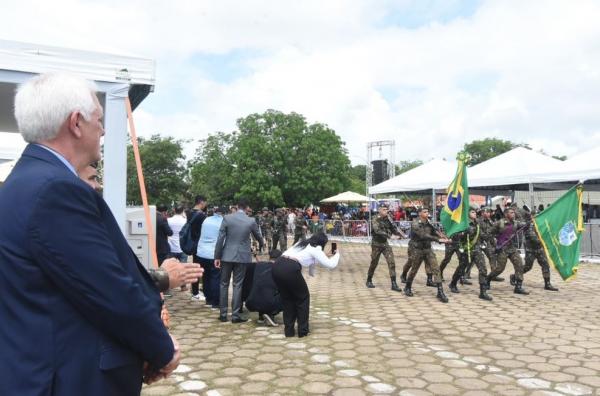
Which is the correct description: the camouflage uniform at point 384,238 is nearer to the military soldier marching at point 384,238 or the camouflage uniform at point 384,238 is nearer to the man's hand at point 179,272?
the military soldier marching at point 384,238

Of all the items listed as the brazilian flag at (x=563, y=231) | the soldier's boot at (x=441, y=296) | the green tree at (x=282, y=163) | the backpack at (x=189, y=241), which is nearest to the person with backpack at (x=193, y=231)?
the backpack at (x=189, y=241)

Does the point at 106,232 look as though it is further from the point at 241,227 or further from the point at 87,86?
the point at 241,227

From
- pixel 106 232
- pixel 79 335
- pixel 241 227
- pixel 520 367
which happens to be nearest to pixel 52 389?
pixel 79 335

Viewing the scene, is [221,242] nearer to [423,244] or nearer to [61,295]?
[423,244]

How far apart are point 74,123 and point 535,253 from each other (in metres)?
9.82

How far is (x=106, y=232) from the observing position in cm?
143

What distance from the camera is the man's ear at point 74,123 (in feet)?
4.95

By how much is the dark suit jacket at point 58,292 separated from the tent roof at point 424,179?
17772 mm

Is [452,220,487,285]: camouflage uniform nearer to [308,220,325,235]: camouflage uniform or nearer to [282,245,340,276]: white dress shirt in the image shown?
[282,245,340,276]: white dress shirt

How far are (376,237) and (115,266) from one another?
8606mm

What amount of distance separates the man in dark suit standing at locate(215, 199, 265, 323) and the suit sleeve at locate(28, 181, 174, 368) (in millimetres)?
5470

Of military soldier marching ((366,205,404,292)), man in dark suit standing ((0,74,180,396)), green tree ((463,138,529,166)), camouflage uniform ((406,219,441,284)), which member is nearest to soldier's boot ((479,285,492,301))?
camouflage uniform ((406,219,441,284))

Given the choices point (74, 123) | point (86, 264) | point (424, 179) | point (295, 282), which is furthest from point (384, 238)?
point (424, 179)

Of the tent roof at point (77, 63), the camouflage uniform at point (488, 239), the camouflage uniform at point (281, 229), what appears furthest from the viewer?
the camouflage uniform at point (281, 229)
